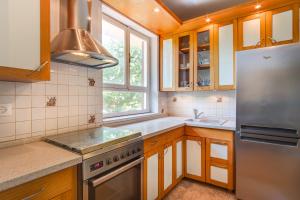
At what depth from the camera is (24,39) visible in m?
0.98

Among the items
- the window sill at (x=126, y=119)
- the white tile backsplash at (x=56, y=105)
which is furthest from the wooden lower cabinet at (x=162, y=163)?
the white tile backsplash at (x=56, y=105)

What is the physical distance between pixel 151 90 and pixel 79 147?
1.99m

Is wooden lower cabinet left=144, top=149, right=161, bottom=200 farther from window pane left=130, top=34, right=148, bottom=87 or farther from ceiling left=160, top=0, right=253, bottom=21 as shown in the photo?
ceiling left=160, top=0, right=253, bottom=21

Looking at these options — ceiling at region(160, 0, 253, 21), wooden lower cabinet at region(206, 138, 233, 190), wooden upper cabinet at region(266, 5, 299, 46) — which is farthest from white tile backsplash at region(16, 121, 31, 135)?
wooden upper cabinet at region(266, 5, 299, 46)

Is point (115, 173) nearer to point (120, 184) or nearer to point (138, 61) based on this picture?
point (120, 184)

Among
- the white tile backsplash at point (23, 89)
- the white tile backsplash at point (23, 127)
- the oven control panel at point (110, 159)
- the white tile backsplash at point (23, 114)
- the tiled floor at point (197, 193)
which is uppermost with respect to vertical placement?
the white tile backsplash at point (23, 89)

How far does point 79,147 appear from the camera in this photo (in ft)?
3.45

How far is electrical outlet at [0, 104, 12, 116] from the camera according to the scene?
3.73 ft

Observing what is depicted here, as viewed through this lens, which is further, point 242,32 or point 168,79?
point 168,79

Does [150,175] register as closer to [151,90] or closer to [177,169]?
[177,169]

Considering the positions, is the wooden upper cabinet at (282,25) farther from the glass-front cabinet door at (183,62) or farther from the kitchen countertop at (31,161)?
the kitchen countertop at (31,161)

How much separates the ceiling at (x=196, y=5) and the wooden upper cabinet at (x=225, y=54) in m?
0.42

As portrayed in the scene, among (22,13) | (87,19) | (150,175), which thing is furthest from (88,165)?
(87,19)

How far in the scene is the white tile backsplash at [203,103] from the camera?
8.30ft
